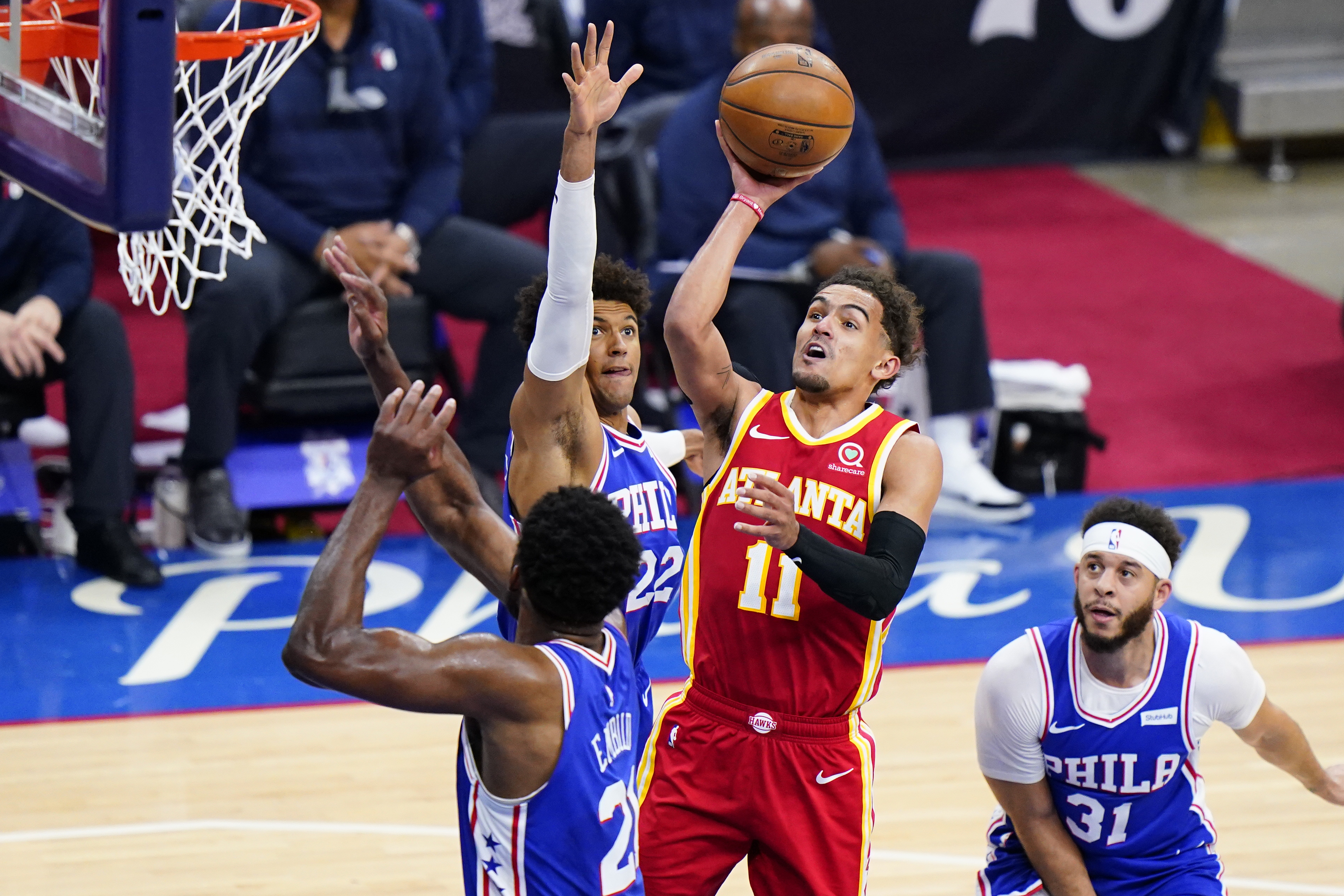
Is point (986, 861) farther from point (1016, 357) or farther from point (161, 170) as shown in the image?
point (1016, 357)

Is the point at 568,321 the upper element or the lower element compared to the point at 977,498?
upper

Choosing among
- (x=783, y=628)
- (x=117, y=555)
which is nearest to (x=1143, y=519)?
(x=783, y=628)

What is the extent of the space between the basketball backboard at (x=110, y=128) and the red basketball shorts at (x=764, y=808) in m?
1.70

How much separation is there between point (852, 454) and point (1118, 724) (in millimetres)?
888

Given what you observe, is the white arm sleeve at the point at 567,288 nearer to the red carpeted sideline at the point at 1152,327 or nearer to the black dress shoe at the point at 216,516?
the black dress shoe at the point at 216,516

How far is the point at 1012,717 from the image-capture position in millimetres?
3934

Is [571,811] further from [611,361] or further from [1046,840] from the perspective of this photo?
[1046,840]

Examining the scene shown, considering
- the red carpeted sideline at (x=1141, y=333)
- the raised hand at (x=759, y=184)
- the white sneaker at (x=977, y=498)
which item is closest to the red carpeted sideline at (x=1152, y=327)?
the red carpeted sideline at (x=1141, y=333)

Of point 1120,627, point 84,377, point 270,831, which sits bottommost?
point 270,831

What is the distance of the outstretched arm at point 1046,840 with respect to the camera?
396 cm

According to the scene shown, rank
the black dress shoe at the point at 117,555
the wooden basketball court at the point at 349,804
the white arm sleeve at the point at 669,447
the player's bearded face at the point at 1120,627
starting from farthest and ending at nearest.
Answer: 1. the black dress shoe at the point at 117,555
2. the wooden basketball court at the point at 349,804
3. the white arm sleeve at the point at 669,447
4. the player's bearded face at the point at 1120,627

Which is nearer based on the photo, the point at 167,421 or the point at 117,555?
the point at 117,555

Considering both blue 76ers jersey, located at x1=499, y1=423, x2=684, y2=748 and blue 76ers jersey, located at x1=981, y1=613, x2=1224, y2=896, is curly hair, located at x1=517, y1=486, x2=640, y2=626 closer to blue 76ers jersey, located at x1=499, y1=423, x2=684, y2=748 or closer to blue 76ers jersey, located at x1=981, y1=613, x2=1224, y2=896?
blue 76ers jersey, located at x1=499, y1=423, x2=684, y2=748

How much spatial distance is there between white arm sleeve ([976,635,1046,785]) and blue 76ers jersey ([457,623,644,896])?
1126mm
